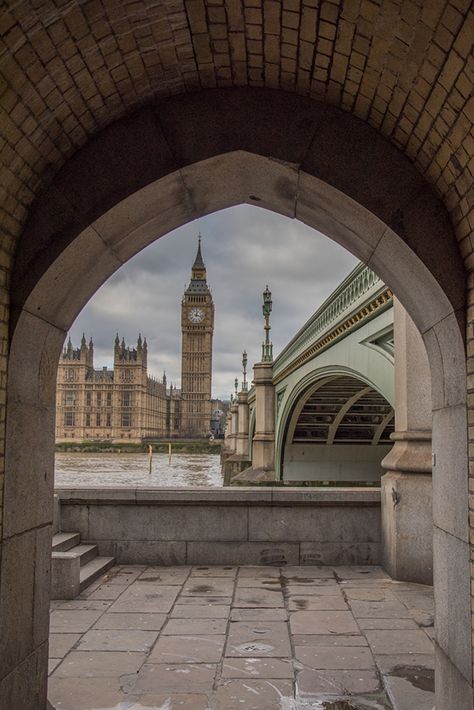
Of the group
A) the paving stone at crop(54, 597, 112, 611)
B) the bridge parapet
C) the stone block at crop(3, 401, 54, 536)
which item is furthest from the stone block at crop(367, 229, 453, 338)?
the bridge parapet

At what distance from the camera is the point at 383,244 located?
4418mm

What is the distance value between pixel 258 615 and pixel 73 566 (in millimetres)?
2047

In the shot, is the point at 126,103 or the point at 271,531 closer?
the point at 126,103

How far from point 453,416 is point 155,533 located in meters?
5.95

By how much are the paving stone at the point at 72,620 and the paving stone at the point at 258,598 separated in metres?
1.46

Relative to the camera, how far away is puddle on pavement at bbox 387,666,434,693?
16.2ft

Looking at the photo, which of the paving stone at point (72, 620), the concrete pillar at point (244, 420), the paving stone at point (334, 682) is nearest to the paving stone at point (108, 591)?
the paving stone at point (72, 620)

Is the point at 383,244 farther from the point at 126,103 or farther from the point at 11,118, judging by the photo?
the point at 11,118

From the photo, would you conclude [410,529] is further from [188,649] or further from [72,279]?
[72,279]

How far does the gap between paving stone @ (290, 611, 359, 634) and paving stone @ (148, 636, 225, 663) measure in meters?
0.79

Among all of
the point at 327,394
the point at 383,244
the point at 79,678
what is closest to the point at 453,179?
the point at 383,244

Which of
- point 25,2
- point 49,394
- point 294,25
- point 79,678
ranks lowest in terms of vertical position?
A: point 79,678

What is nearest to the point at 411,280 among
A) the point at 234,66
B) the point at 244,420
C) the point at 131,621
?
the point at 234,66

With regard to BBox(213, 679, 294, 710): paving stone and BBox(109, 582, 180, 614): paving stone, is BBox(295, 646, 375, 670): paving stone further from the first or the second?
BBox(109, 582, 180, 614): paving stone
